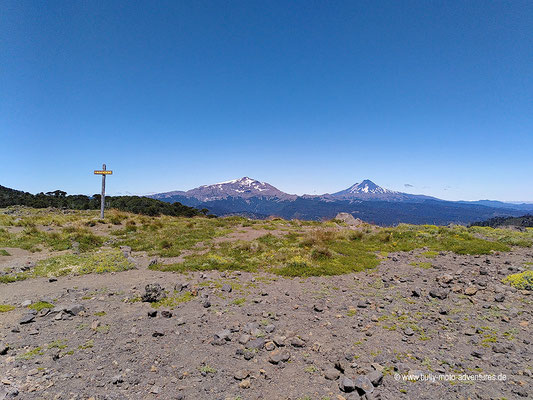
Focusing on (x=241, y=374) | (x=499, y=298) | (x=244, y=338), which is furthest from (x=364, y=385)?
(x=499, y=298)

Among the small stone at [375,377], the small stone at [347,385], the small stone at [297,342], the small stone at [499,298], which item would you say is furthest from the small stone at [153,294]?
the small stone at [499,298]

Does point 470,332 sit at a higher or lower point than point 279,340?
higher

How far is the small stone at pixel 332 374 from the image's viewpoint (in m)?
4.36

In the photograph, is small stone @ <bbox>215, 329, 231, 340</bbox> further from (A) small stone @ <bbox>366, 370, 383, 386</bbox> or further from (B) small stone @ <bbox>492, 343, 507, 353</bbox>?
(B) small stone @ <bbox>492, 343, 507, 353</bbox>

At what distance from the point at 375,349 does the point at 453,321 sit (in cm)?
248

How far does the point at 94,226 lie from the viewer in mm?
21172

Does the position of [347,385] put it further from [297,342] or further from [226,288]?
[226,288]

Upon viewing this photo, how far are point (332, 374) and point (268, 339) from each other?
1.63 metres

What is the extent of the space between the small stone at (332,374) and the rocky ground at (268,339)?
0.06 ft

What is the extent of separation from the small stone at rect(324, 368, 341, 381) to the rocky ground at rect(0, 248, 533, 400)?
0.02m

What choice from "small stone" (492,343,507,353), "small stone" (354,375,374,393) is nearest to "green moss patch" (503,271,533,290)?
"small stone" (492,343,507,353)

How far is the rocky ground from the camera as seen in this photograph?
4113mm

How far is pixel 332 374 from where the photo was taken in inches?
173

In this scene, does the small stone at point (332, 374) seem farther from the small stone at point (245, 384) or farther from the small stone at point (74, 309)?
the small stone at point (74, 309)
